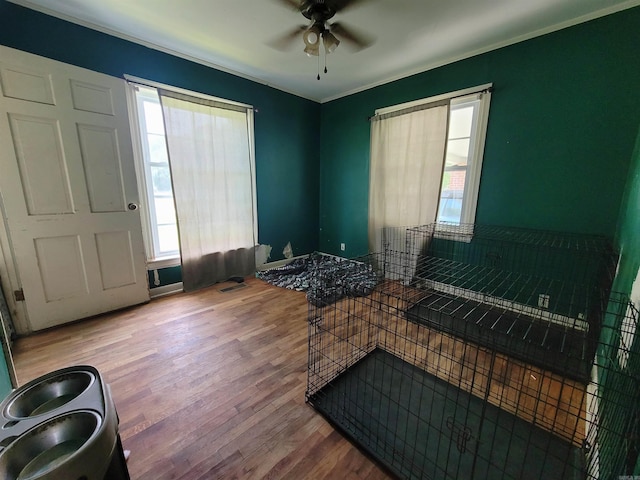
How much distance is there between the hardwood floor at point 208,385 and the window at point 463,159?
6.83 ft

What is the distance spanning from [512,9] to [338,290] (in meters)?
2.82

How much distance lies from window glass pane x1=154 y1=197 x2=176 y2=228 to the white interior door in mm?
328

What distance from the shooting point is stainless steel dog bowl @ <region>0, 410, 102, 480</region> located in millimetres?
696

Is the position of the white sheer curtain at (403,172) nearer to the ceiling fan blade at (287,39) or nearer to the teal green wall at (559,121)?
the teal green wall at (559,121)

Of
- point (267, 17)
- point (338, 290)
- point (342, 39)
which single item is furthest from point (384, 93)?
point (338, 290)

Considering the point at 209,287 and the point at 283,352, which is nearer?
the point at 283,352

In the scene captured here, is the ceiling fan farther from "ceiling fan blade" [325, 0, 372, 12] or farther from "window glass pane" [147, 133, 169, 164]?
"window glass pane" [147, 133, 169, 164]

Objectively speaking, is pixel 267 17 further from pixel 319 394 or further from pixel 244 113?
pixel 319 394

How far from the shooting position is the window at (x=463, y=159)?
2677 mm

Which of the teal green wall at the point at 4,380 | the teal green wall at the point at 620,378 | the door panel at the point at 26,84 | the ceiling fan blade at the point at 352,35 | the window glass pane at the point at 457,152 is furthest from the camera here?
the window glass pane at the point at 457,152

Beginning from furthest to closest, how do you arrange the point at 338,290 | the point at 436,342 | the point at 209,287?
1. the point at 209,287
2. the point at 338,290
3. the point at 436,342

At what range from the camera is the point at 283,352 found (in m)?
2.04

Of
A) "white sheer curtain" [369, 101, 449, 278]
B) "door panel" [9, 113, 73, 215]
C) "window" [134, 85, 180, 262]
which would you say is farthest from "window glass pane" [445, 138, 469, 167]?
"door panel" [9, 113, 73, 215]

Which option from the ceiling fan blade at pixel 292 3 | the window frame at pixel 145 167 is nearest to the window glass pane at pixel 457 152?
the ceiling fan blade at pixel 292 3
